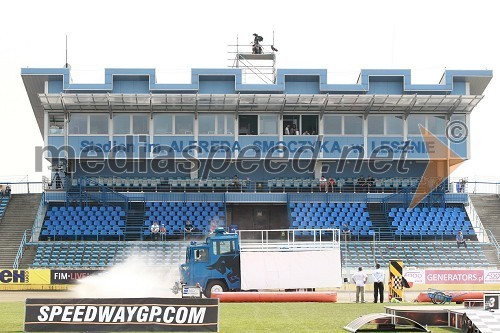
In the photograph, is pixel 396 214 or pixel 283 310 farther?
pixel 396 214

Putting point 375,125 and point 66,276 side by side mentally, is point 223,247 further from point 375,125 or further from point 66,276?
point 375,125

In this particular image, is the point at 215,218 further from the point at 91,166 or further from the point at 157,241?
the point at 91,166

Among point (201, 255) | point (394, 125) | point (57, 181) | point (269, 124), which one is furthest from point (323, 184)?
point (201, 255)

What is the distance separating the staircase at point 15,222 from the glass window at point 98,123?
675 cm

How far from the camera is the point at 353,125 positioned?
62.4 metres

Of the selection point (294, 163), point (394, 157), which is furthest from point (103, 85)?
point (394, 157)

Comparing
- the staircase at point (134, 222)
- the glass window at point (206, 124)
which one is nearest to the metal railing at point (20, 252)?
the staircase at point (134, 222)

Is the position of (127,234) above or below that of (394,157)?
below

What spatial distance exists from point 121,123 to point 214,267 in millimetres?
22673

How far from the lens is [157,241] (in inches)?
2229

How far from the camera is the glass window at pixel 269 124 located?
203 feet

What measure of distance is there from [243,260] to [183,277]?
2.95m

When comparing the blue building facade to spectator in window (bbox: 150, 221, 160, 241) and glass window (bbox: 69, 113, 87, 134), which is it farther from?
spectator in window (bbox: 150, 221, 160, 241)

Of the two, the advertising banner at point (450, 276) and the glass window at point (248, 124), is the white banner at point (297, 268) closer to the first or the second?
the advertising banner at point (450, 276)
